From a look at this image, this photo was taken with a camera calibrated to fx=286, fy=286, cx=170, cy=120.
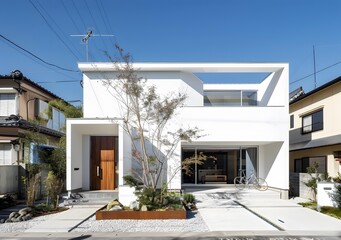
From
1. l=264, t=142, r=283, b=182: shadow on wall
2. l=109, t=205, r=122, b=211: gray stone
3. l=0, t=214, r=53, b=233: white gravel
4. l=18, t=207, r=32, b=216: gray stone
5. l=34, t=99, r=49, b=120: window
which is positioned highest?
l=34, t=99, r=49, b=120: window

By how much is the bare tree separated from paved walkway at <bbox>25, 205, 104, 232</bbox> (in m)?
2.39

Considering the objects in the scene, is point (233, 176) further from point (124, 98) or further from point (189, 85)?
point (124, 98)

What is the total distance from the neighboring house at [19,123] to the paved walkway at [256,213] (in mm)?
8550

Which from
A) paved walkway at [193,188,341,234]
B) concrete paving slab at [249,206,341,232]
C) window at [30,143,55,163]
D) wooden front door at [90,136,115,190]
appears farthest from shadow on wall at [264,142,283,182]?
window at [30,143,55,163]

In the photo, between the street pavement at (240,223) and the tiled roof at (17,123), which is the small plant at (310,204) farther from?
the tiled roof at (17,123)

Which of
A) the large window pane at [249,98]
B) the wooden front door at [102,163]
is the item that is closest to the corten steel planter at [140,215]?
the wooden front door at [102,163]

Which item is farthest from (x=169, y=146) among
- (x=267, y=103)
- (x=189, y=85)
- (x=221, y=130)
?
(x=267, y=103)

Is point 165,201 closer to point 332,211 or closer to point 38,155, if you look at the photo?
point 332,211

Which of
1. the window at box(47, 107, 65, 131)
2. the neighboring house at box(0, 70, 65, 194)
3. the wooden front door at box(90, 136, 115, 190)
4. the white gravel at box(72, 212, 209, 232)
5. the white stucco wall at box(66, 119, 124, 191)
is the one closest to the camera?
the white gravel at box(72, 212, 209, 232)

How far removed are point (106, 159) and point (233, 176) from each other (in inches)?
283

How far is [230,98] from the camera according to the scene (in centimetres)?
1709

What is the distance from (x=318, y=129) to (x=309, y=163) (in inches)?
89.8

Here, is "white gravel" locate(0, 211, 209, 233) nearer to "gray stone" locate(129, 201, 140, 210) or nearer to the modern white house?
"gray stone" locate(129, 201, 140, 210)

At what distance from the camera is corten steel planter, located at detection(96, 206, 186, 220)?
9180 mm
